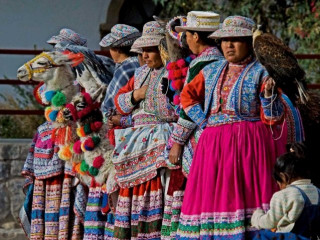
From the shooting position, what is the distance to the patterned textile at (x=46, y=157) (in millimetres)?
10391

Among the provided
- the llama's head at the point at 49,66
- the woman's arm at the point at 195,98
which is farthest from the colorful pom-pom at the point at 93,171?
the woman's arm at the point at 195,98

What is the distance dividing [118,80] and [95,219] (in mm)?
1186

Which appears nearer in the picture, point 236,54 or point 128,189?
point 236,54

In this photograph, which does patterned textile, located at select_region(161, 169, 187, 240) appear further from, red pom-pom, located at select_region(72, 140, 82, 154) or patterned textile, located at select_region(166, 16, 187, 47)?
red pom-pom, located at select_region(72, 140, 82, 154)

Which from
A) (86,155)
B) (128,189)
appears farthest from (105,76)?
(128,189)

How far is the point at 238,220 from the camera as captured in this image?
25.2 ft

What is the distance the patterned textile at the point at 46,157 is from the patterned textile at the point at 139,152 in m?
1.16

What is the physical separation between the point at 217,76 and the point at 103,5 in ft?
26.2

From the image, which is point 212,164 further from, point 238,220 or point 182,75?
point 182,75

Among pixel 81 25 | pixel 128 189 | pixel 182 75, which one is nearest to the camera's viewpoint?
pixel 182 75

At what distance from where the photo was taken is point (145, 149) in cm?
915

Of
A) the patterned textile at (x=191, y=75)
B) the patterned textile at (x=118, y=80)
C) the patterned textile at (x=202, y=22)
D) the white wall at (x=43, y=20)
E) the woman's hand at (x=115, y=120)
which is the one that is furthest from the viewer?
the white wall at (x=43, y=20)

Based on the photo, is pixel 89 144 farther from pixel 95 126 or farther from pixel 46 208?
pixel 46 208

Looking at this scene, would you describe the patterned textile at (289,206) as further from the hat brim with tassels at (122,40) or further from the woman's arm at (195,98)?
the hat brim with tassels at (122,40)
